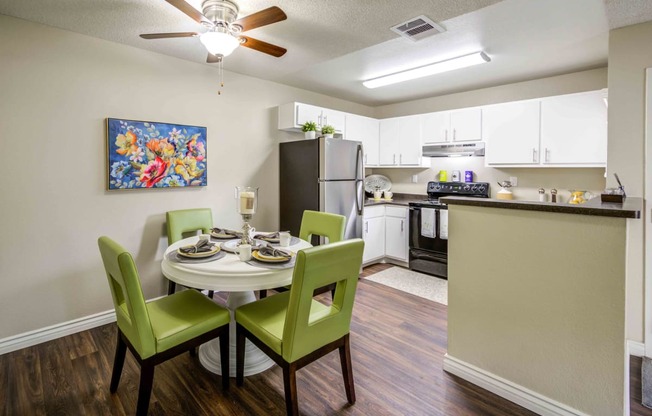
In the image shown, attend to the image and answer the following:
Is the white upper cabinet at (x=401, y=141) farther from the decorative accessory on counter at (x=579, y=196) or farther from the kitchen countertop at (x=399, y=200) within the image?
the decorative accessory on counter at (x=579, y=196)

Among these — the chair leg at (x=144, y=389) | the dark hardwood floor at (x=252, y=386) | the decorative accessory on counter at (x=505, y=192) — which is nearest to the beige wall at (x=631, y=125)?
the dark hardwood floor at (x=252, y=386)

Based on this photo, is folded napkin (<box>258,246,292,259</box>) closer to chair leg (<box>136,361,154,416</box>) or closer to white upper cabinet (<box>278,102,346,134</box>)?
chair leg (<box>136,361,154,416</box>)

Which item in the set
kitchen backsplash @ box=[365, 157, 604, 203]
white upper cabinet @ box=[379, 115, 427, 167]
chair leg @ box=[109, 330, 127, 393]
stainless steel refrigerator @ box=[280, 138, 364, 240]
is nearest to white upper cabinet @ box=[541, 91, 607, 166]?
kitchen backsplash @ box=[365, 157, 604, 203]

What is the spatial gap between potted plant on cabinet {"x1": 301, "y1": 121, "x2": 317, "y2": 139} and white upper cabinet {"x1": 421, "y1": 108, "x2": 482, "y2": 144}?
171 centimetres

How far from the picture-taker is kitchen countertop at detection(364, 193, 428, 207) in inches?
180

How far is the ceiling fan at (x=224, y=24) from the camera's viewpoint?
6.21 ft

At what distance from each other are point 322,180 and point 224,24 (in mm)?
1938

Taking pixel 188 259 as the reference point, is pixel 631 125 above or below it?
above

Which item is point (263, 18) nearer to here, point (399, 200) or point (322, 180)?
point (322, 180)

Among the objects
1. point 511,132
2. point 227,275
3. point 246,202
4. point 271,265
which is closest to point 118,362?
point 227,275

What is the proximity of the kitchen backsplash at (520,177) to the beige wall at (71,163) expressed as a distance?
312 centimetres

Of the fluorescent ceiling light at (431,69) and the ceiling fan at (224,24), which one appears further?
the fluorescent ceiling light at (431,69)

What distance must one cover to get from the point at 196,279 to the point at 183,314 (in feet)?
0.90

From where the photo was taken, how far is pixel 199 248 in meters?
2.13
